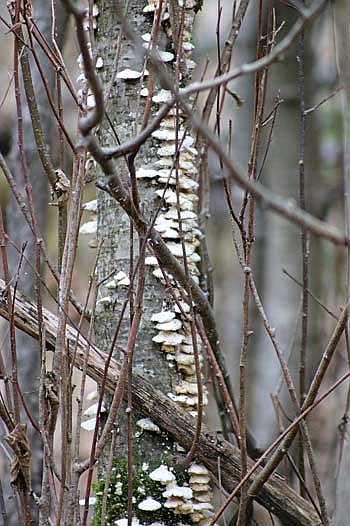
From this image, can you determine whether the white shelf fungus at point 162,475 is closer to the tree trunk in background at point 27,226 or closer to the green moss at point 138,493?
the green moss at point 138,493

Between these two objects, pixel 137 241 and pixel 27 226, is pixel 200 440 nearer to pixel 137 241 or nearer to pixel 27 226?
pixel 137 241

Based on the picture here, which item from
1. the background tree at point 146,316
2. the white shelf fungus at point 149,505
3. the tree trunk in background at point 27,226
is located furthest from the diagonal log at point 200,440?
the tree trunk in background at point 27,226

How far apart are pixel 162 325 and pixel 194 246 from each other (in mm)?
233

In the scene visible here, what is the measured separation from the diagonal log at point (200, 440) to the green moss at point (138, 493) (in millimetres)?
86

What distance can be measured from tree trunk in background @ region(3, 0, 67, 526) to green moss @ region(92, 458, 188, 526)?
643 millimetres

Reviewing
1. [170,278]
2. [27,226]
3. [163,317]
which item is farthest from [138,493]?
[27,226]

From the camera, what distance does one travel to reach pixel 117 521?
1.82 metres

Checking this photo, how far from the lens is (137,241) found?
1979 millimetres

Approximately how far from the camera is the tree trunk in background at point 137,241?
1907mm

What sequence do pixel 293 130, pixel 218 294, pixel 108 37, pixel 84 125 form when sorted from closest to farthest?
pixel 84 125 < pixel 108 37 < pixel 293 130 < pixel 218 294

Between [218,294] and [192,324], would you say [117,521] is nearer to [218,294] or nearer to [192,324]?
[192,324]

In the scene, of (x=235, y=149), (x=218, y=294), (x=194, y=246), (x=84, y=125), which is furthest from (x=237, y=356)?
(x=84, y=125)

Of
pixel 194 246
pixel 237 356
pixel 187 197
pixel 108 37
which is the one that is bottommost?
pixel 237 356

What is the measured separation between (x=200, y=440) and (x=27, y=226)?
107 centimetres
